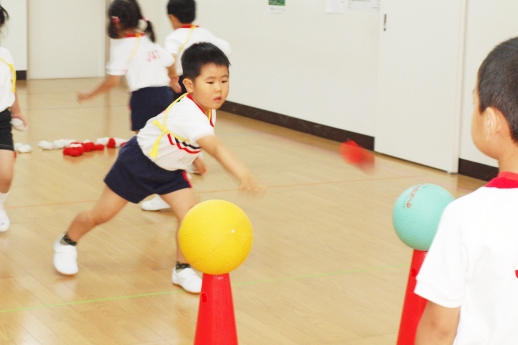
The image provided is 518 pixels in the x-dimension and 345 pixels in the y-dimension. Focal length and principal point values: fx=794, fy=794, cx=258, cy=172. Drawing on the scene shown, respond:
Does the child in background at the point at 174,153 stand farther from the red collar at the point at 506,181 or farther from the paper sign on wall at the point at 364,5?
the paper sign on wall at the point at 364,5

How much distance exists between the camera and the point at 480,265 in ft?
4.46

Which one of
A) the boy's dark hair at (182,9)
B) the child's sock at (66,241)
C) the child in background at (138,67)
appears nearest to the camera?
the child's sock at (66,241)

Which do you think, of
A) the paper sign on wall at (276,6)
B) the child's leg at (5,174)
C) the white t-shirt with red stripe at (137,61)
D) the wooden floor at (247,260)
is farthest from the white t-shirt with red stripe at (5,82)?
the paper sign on wall at (276,6)

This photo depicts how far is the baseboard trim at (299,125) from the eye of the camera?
6.96 metres

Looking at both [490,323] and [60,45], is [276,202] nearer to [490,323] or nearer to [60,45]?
[490,323]

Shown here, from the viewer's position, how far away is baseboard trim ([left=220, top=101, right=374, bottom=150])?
6965mm

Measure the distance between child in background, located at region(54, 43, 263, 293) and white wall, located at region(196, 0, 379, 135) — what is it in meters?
3.56

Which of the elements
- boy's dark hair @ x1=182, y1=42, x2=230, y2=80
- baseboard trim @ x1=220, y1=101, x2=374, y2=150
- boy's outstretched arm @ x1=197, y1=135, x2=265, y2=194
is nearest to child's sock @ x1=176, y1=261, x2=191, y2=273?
boy's outstretched arm @ x1=197, y1=135, x2=265, y2=194

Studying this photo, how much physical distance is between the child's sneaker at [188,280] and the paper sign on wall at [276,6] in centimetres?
470

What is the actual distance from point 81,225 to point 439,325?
2567 millimetres

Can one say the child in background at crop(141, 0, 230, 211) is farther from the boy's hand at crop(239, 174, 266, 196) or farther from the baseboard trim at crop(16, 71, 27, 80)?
the baseboard trim at crop(16, 71, 27, 80)

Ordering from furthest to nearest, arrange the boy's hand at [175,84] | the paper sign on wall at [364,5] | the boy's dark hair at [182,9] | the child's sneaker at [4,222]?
the paper sign on wall at [364,5] → the boy's dark hair at [182,9] → the boy's hand at [175,84] → the child's sneaker at [4,222]

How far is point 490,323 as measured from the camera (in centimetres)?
141

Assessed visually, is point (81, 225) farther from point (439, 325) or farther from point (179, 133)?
point (439, 325)
